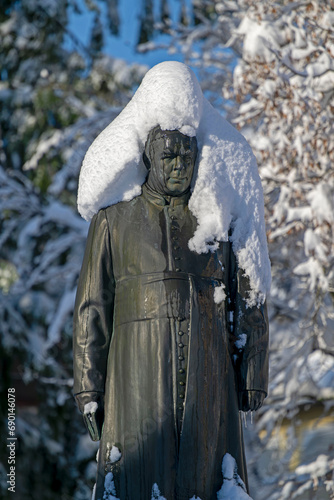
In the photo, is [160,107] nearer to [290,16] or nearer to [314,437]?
[290,16]

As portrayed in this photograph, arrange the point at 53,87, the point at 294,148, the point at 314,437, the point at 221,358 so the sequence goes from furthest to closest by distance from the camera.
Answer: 1. the point at 53,87
2. the point at 314,437
3. the point at 294,148
4. the point at 221,358

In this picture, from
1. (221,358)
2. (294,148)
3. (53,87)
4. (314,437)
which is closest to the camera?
(221,358)

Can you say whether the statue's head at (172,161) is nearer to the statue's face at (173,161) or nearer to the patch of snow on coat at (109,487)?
the statue's face at (173,161)

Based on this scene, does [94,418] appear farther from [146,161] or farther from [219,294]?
[146,161]

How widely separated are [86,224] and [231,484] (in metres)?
7.89

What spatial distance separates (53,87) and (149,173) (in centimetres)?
939

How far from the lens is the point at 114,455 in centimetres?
354

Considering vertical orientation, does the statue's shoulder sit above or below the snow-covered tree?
below

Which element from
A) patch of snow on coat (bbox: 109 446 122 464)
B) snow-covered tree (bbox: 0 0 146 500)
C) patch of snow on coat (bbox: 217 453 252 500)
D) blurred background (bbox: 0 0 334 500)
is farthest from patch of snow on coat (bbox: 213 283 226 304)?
snow-covered tree (bbox: 0 0 146 500)

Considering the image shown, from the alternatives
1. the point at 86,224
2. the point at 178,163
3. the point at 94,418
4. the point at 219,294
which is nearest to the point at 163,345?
the point at 219,294

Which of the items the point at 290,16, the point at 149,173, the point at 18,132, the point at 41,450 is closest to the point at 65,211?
the point at 18,132

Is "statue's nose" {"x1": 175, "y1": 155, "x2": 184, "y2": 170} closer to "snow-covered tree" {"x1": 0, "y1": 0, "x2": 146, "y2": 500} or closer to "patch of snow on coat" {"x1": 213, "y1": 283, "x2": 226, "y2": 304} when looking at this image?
"patch of snow on coat" {"x1": 213, "y1": 283, "x2": 226, "y2": 304}

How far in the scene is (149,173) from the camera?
383 cm

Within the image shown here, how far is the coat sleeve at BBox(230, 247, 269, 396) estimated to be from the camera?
12.1 feet
